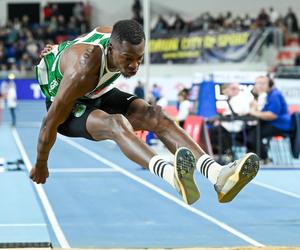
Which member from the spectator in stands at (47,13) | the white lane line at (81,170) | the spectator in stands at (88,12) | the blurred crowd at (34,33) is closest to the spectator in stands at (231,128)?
the white lane line at (81,170)

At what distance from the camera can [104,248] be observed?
7.25 meters

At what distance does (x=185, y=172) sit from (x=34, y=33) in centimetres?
2911

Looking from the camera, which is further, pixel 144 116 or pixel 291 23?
pixel 291 23

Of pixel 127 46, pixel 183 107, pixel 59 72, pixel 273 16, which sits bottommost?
pixel 183 107

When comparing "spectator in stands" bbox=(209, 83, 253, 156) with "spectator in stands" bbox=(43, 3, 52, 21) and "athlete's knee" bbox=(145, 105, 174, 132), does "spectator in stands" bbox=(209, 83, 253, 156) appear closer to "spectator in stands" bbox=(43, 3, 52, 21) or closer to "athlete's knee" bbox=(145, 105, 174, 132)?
"athlete's knee" bbox=(145, 105, 174, 132)

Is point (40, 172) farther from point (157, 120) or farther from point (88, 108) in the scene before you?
point (157, 120)

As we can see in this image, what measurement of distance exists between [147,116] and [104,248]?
1512 millimetres

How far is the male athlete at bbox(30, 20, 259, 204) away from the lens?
5.72 meters

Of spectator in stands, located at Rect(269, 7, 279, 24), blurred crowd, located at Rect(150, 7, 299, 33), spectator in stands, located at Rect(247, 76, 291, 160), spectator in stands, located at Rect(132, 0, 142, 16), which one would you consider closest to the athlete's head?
spectator in stands, located at Rect(247, 76, 291, 160)

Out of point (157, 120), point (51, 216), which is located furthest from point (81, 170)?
point (157, 120)

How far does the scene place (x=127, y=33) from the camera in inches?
228

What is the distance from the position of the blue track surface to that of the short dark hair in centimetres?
241

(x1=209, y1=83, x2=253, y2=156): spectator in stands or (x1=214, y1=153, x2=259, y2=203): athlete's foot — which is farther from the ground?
(x1=214, y1=153, x2=259, y2=203): athlete's foot

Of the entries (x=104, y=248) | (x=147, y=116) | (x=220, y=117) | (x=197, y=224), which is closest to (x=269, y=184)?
(x=220, y=117)
